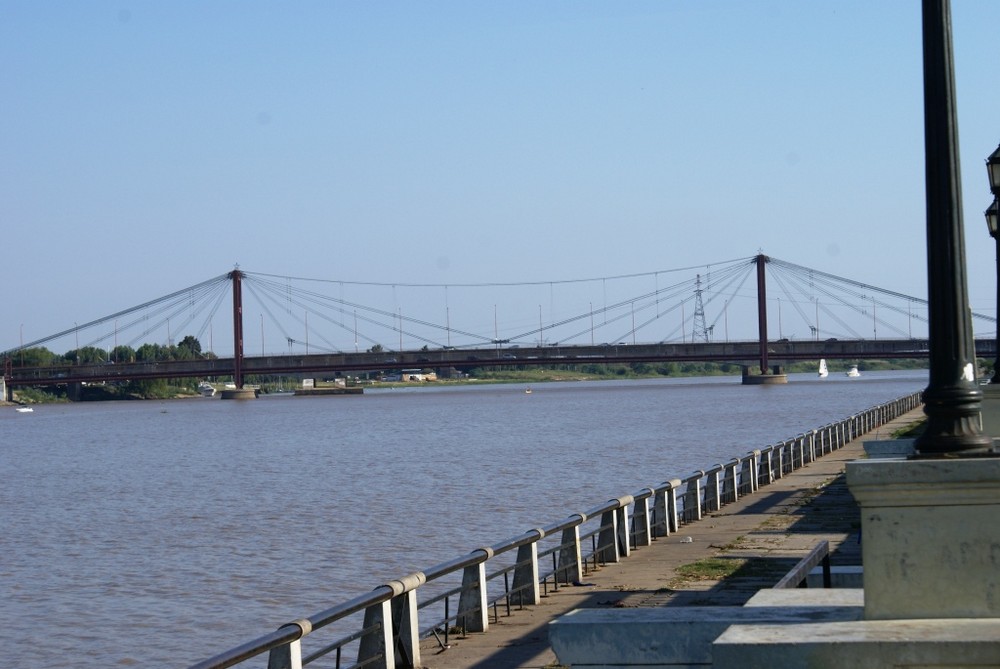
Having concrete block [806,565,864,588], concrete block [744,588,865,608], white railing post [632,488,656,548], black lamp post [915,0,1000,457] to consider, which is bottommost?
white railing post [632,488,656,548]

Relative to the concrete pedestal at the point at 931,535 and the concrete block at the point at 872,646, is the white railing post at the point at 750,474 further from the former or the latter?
the concrete block at the point at 872,646

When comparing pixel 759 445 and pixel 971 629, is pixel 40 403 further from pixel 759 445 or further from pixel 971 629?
pixel 971 629

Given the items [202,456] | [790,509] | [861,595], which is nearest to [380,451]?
[202,456]

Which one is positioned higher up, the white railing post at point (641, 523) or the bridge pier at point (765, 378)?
the bridge pier at point (765, 378)

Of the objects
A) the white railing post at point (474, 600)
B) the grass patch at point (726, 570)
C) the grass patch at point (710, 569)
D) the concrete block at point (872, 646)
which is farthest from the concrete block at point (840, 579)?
the grass patch at point (710, 569)

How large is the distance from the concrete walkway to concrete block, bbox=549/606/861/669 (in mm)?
3240

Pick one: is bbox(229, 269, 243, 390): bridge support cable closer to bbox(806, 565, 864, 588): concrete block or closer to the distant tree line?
the distant tree line

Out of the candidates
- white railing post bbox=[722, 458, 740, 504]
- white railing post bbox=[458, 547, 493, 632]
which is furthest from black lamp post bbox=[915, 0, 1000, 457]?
white railing post bbox=[722, 458, 740, 504]

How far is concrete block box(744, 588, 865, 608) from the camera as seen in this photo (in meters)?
6.43

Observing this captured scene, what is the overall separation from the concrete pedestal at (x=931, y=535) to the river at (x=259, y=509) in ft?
33.9

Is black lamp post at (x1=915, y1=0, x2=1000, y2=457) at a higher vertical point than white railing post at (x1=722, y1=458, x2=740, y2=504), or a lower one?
higher

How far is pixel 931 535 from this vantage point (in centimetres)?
568

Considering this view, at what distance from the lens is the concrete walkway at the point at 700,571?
35.4 ft

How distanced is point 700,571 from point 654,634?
8.39 metres
